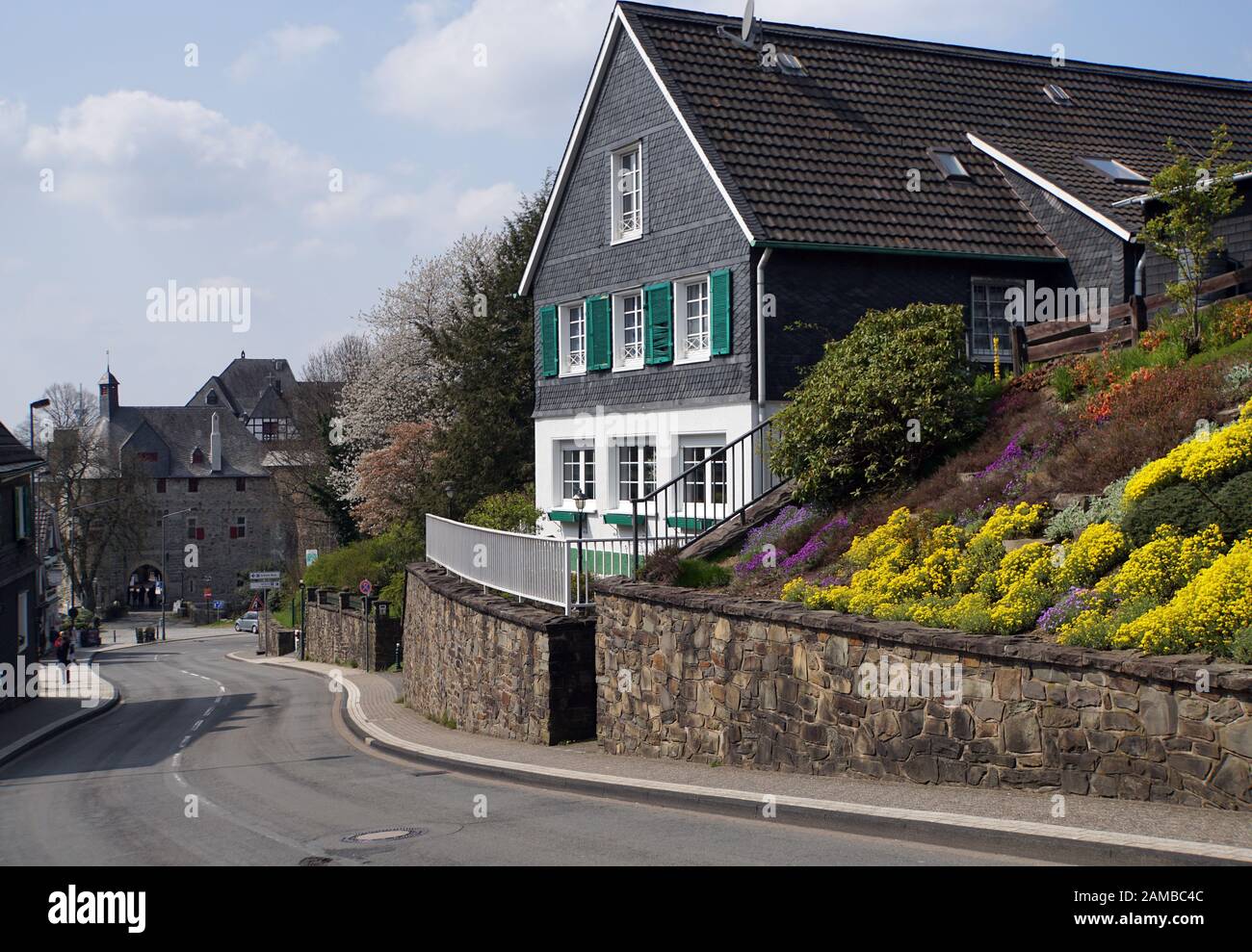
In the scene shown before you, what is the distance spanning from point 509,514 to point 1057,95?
1456 centimetres

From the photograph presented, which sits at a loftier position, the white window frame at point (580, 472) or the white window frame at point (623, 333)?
the white window frame at point (623, 333)

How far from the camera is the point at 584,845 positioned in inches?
381

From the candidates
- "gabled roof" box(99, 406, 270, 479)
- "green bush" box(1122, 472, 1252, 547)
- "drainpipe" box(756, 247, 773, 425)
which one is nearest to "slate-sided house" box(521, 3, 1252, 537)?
"drainpipe" box(756, 247, 773, 425)

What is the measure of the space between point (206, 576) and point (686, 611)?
8622 centimetres

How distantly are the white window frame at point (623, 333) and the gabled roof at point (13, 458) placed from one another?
54.4 ft

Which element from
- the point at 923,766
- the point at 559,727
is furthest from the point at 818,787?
the point at 559,727

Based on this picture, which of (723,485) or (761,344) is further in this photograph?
(761,344)

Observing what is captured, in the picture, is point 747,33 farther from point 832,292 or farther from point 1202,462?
point 1202,462

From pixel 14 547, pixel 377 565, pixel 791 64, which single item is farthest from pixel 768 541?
pixel 377 565

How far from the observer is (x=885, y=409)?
1587cm

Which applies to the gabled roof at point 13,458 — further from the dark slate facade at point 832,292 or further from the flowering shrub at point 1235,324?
the flowering shrub at point 1235,324

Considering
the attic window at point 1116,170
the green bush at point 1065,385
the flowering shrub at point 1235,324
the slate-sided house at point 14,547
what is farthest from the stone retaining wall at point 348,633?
the flowering shrub at point 1235,324

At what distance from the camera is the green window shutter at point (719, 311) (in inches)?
841

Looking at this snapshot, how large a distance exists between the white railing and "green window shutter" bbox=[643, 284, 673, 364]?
4641 millimetres
